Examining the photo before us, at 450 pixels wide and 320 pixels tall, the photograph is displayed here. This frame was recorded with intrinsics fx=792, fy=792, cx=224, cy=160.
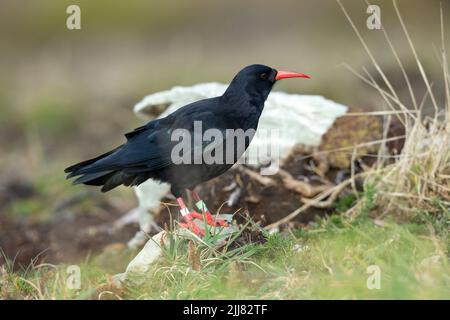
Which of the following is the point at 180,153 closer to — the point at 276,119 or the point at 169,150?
the point at 169,150

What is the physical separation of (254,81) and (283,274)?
1663 mm

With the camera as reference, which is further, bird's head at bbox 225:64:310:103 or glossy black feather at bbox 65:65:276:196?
bird's head at bbox 225:64:310:103

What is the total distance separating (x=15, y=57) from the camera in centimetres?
1247

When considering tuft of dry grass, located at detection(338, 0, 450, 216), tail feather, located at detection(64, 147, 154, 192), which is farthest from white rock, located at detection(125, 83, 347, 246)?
tail feather, located at detection(64, 147, 154, 192)

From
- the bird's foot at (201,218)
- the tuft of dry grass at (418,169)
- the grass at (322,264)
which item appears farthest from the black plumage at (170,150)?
the tuft of dry grass at (418,169)

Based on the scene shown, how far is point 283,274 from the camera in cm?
407

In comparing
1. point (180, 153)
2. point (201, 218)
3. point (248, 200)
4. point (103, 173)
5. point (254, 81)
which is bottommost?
point (248, 200)

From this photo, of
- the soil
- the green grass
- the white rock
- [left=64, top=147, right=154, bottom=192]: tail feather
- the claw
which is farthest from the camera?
the white rock

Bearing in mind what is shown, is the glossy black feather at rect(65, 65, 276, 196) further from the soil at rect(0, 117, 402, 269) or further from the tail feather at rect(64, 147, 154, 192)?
the soil at rect(0, 117, 402, 269)

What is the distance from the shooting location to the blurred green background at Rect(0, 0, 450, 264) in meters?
9.59

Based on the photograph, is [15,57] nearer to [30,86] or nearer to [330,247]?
[30,86]

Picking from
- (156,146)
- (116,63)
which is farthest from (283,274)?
(116,63)

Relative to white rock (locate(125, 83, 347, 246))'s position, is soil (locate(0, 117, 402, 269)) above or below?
below

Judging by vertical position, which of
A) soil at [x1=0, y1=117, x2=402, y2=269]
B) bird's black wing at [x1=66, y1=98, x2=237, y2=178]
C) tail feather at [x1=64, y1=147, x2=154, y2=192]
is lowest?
soil at [x1=0, y1=117, x2=402, y2=269]
